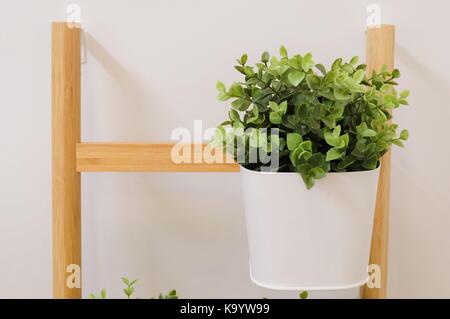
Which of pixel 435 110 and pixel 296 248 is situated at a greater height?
pixel 435 110

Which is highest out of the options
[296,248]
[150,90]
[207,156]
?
[150,90]

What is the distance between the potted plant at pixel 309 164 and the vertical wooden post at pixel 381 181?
0.20m

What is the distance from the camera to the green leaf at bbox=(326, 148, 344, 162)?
2.29 feet

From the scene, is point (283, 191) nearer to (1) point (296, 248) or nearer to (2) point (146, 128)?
(1) point (296, 248)

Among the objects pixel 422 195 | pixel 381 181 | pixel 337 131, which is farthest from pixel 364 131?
pixel 422 195

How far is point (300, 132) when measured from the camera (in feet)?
2.39

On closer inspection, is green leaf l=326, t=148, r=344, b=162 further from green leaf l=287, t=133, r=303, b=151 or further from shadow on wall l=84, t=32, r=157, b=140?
shadow on wall l=84, t=32, r=157, b=140

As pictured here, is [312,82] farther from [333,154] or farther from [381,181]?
[381,181]

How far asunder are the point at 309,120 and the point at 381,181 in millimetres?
314

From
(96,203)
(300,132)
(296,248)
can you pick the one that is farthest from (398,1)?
(96,203)

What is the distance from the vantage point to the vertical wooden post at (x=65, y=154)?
93cm
